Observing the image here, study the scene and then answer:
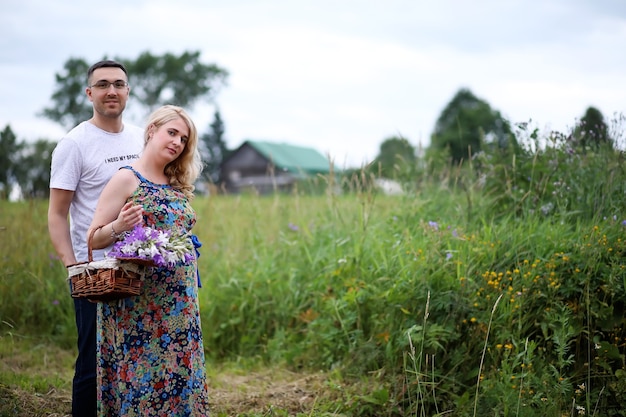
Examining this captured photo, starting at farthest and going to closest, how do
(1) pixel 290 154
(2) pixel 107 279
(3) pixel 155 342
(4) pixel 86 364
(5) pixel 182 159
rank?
(1) pixel 290 154, (4) pixel 86 364, (5) pixel 182 159, (3) pixel 155 342, (2) pixel 107 279

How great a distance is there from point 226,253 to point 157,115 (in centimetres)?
319

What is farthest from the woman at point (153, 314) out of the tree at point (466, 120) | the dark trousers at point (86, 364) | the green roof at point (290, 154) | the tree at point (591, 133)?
the green roof at point (290, 154)

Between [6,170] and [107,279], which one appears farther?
[6,170]

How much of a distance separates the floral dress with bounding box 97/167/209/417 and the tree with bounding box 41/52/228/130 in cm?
3738

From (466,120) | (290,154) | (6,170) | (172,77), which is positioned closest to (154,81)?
(172,77)

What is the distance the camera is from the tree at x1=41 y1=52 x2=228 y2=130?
123 ft

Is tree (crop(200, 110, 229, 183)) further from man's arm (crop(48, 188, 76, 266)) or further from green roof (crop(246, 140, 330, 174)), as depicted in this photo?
man's arm (crop(48, 188, 76, 266))

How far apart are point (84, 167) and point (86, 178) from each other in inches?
2.3

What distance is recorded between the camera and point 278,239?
238 inches

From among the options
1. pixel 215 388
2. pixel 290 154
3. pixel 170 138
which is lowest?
pixel 215 388

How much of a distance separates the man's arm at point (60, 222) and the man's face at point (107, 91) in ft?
1.59

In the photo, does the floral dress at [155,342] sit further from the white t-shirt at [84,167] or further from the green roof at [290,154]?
the green roof at [290,154]

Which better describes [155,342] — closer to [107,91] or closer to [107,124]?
[107,124]

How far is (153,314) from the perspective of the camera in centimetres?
281
